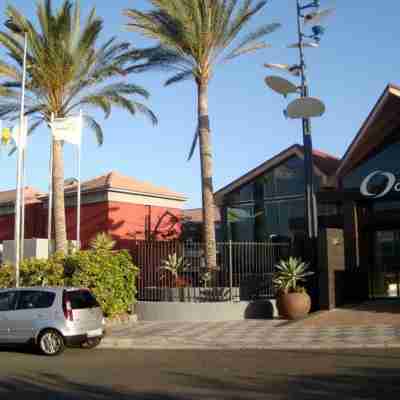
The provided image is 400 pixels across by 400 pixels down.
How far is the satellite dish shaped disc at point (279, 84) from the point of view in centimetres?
2019

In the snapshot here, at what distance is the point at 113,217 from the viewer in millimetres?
30406

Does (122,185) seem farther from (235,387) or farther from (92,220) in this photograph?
(235,387)

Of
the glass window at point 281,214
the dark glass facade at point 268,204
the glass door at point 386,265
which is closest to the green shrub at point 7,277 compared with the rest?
the glass door at point 386,265

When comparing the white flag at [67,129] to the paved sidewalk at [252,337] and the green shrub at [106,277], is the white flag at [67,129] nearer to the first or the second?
the green shrub at [106,277]

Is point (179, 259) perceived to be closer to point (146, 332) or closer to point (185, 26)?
point (146, 332)

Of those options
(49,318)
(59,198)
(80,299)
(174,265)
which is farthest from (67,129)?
(49,318)

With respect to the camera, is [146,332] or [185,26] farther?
[185,26]

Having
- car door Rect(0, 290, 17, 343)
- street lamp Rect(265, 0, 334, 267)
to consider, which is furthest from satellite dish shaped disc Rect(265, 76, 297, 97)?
car door Rect(0, 290, 17, 343)

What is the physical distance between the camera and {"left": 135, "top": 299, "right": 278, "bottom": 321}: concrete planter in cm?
1922

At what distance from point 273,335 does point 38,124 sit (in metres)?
16.6

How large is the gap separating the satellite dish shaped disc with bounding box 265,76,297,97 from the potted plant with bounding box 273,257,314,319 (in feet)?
18.6

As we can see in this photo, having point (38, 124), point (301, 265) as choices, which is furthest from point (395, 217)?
point (38, 124)

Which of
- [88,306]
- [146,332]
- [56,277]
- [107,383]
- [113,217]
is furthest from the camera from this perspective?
[113,217]

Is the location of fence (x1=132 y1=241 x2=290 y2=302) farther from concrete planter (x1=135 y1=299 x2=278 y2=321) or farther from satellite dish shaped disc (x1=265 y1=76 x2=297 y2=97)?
satellite dish shaped disc (x1=265 y1=76 x2=297 y2=97)
